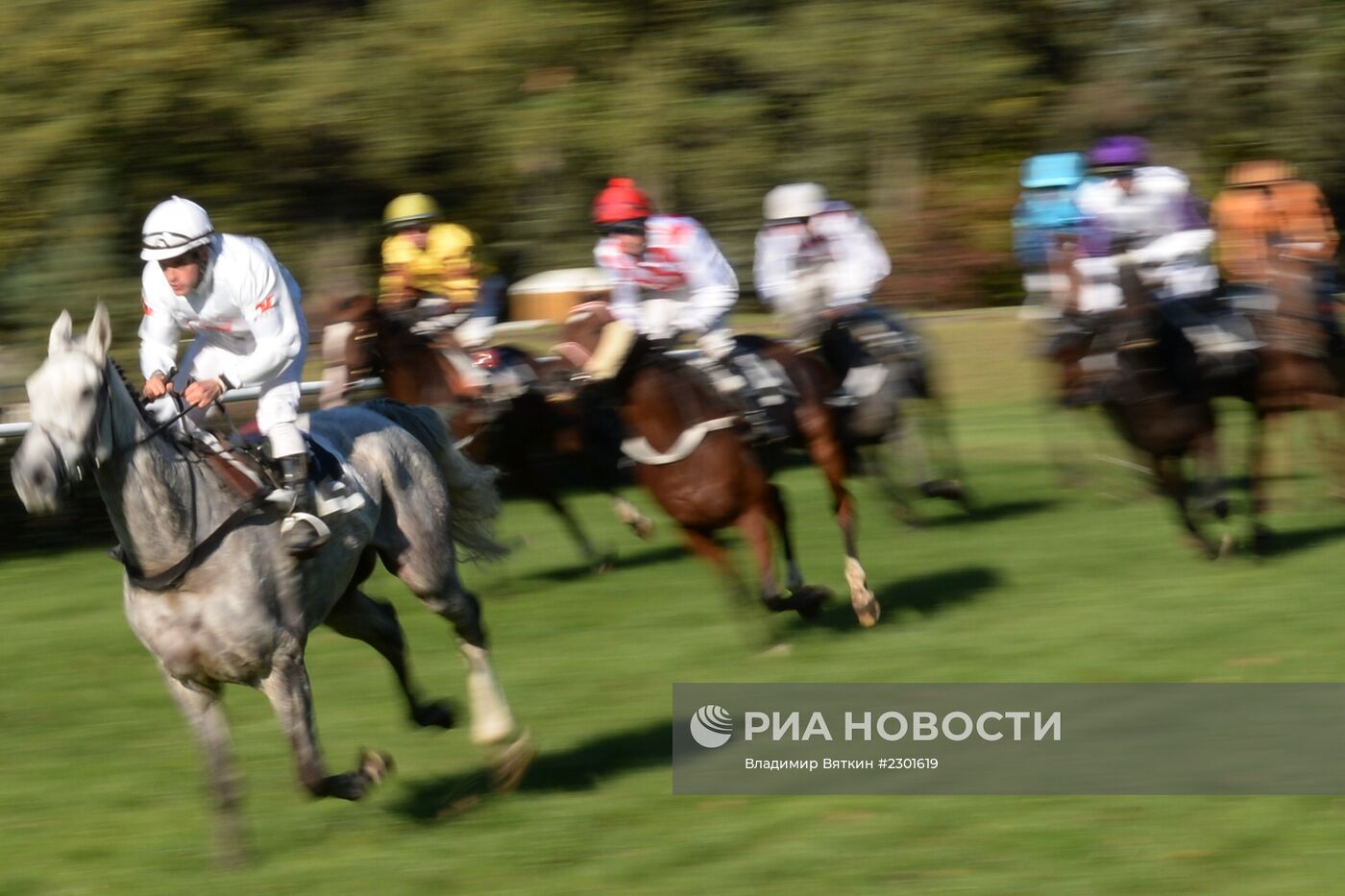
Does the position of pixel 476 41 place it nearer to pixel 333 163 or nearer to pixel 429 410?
pixel 333 163

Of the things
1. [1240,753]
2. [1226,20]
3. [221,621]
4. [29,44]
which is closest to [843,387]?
[1240,753]

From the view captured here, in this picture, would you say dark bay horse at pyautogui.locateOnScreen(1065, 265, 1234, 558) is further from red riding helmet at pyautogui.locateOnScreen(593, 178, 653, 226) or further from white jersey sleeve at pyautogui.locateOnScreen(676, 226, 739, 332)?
red riding helmet at pyautogui.locateOnScreen(593, 178, 653, 226)

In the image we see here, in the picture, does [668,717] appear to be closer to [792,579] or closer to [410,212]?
[792,579]

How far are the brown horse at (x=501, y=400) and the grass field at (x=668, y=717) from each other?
57cm

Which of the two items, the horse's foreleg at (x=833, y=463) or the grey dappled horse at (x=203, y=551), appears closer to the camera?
the grey dappled horse at (x=203, y=551)

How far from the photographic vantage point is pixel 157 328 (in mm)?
6250

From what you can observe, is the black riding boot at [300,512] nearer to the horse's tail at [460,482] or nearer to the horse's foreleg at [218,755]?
the horse's foreleg at [218,755]

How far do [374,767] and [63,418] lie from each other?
1552 millimetres

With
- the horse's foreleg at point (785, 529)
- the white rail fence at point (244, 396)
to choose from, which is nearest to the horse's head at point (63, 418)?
the horse's foreleg at point (785, 529)

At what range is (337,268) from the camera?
15711mm

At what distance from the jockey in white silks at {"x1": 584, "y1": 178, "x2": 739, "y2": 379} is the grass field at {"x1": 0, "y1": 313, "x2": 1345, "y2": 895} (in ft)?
5.27

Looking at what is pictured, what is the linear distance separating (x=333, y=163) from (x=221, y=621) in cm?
1102

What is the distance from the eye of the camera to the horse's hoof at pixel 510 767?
266 inches

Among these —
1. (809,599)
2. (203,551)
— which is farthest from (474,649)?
(809,599)
